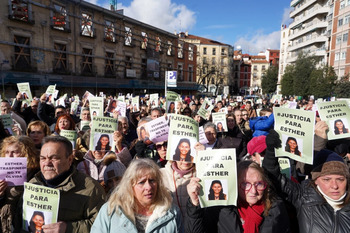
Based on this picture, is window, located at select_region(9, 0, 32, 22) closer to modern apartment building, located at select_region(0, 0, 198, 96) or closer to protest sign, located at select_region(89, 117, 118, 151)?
modern apartment building, located at select_region(0, 0, 198, 96)

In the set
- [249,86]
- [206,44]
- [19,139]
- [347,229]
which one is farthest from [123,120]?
[249,86]

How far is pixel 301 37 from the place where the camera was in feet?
163

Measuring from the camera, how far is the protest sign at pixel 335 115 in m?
3.36

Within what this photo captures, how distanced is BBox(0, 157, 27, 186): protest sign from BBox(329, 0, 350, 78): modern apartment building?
41.9 meters

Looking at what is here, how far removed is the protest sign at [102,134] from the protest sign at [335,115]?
2881 millimetres

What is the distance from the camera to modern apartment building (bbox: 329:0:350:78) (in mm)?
35875

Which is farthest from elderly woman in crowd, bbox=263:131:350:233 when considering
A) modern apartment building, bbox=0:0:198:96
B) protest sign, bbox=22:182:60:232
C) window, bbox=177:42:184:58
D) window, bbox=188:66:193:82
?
window, bbox=188:66:193:82

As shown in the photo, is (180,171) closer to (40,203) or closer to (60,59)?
(40,203)

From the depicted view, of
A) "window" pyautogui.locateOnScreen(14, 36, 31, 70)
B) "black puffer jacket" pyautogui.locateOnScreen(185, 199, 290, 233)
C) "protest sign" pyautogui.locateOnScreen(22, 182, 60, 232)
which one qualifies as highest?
"window" pyautogui.locateOnScreen(14, 36, 31, 70)

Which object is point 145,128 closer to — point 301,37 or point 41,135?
point 41,135

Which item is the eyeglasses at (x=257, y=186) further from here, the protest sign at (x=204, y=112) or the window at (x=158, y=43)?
the window at (x=158, y=43)

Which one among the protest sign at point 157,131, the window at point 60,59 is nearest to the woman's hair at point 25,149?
the protest sign at point 157,131

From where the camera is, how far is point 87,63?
27.0 m

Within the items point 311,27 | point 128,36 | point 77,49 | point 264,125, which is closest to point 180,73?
point 128,36
